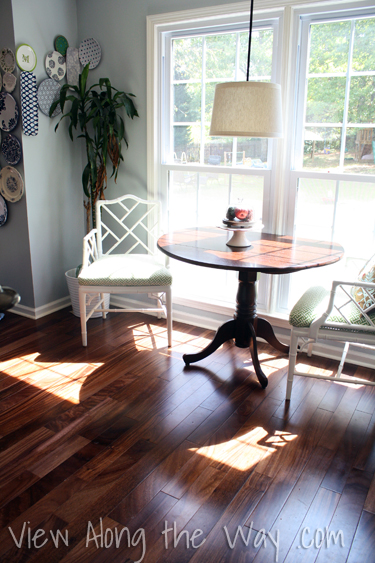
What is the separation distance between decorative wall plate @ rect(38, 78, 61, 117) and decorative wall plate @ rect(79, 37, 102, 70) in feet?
0.97

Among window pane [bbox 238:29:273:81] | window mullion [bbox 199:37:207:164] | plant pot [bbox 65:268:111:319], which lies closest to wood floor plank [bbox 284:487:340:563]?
Result: plant pot [bbox 65:268:111:319]

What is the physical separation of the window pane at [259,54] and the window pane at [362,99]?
54cm

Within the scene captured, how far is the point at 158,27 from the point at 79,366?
228cm

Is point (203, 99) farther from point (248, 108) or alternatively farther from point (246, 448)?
point (246, 448)

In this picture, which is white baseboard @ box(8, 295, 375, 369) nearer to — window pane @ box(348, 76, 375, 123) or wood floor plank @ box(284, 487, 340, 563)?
wood floor plank @ box(284, 487, 340, 563)

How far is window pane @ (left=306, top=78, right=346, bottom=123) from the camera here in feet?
8.82

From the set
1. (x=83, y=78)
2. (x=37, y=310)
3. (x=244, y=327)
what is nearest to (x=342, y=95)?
(x=244, y=327)

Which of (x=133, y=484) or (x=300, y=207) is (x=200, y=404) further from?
(x=300, y=207)

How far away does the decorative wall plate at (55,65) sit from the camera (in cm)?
325

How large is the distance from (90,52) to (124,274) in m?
1.73

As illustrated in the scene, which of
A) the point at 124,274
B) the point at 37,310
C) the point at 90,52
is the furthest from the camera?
the point at 37,310

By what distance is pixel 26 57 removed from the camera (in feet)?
10.1

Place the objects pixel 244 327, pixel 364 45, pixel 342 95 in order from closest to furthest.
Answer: pixel 364 45
pixel 342 95
pixel 244 327

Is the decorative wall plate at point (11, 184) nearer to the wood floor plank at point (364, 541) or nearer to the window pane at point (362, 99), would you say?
the window pane at point (362, 99)
